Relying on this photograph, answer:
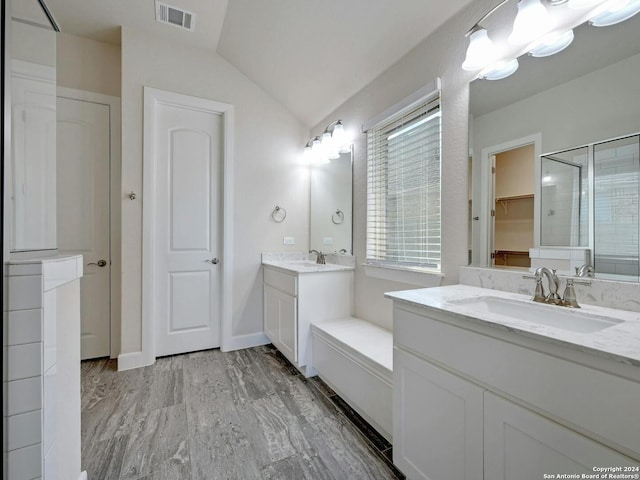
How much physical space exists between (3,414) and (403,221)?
2.07 meters

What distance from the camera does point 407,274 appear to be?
1.98m

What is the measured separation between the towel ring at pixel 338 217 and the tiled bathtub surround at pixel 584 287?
1.35m

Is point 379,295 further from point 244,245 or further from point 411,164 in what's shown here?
point 244,245

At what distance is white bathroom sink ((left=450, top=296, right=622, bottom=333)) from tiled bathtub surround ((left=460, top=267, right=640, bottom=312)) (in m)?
0.16

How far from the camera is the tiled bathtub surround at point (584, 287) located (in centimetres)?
105

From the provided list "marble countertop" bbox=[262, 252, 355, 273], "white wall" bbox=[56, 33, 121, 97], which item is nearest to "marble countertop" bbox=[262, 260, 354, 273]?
"marble countertop" bbox=[262, 252, 355, 273]

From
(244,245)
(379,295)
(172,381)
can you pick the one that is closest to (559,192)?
(379,295)

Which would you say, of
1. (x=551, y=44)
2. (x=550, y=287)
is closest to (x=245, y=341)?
(x=550, y=287)

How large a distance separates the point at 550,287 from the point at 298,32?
2313 mm

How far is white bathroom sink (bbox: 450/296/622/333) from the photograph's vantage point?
1.00 m

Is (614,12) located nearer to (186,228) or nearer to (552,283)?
(552,283)

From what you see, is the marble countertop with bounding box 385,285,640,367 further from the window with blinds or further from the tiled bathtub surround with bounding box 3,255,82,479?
the tiled bathtub surround with bounding box 3,255,82,479

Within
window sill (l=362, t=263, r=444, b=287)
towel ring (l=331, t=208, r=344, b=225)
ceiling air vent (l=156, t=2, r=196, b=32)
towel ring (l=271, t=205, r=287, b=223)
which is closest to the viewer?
window sill (l=362, t=263, r=444, b=287)

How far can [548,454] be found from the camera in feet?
2.59
